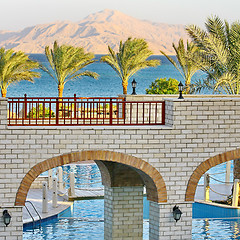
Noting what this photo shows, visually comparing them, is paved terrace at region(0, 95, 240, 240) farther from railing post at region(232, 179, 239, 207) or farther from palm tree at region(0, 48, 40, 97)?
palm tree at region(0, 48, 40, 97)

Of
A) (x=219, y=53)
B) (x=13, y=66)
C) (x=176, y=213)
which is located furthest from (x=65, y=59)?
(x=176, y=213)

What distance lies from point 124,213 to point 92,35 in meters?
141

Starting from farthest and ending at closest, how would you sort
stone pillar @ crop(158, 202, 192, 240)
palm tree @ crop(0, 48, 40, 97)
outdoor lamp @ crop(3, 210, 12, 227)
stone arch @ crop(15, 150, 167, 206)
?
1. palm tree @ crop(0, 48, 40, 97)
2. stone pillar @ crop(158, 202, 192, 240)
3. stone arch @ crop(15, 150, 167, 206)
4. outdoor lamp @ crop(3, 210, 12, 227)

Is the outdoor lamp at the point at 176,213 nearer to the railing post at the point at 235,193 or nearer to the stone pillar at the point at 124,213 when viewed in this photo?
the stone pillar at the point at 124,213

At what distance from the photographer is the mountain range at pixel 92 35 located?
501ft

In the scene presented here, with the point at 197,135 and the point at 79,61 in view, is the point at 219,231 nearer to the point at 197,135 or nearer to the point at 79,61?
the point at 197,135

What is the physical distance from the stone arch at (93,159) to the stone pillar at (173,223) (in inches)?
10.5

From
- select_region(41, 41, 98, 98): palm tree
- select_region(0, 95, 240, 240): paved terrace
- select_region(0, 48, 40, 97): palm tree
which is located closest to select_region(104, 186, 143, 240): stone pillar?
select_region(0, 95, 240, 240): paved terrace

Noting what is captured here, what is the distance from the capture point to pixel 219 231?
67.9 ft

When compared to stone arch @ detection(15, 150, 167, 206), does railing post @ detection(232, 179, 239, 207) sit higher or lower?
lower

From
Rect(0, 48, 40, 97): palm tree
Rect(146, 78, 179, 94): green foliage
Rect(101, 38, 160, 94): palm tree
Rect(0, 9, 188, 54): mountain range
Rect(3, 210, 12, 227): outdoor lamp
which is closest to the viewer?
Rect(3, 210, 12, 227): outdoor lamp

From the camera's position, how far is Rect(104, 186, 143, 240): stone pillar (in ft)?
57.0

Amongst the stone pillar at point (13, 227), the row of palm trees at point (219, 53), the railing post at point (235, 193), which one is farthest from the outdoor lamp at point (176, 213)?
the railing post at point (235, 193)

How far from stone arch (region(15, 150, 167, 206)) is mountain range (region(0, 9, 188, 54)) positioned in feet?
444
